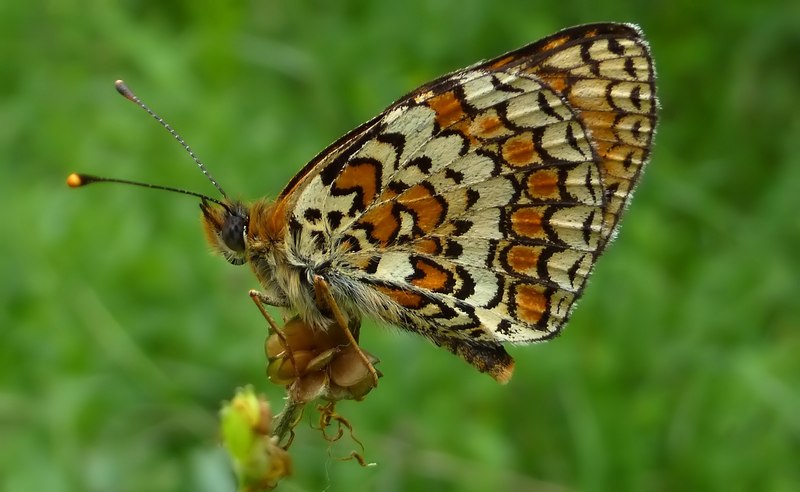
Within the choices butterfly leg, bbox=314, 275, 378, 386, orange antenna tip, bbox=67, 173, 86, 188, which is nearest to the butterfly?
butterfly leg, bbox=314, 275, 378, 386

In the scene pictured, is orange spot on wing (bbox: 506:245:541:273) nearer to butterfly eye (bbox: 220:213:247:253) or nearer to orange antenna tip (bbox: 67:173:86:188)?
butterfly eye (bbox: 220:213:247:253)

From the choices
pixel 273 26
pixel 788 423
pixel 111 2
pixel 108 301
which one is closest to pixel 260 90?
pixel 273 26

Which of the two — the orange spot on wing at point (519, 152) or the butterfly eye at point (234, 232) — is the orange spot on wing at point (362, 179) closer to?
the butterfly eye at point (234, 232)

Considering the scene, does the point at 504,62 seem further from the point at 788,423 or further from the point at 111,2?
the point at 111,2

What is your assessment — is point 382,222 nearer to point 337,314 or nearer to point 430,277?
point 430,277

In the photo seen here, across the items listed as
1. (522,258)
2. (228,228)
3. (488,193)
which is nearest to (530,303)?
(522,258)

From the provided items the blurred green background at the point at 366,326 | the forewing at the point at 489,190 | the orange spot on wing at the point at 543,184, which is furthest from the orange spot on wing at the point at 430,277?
the blurred green background at the point at 366,326
